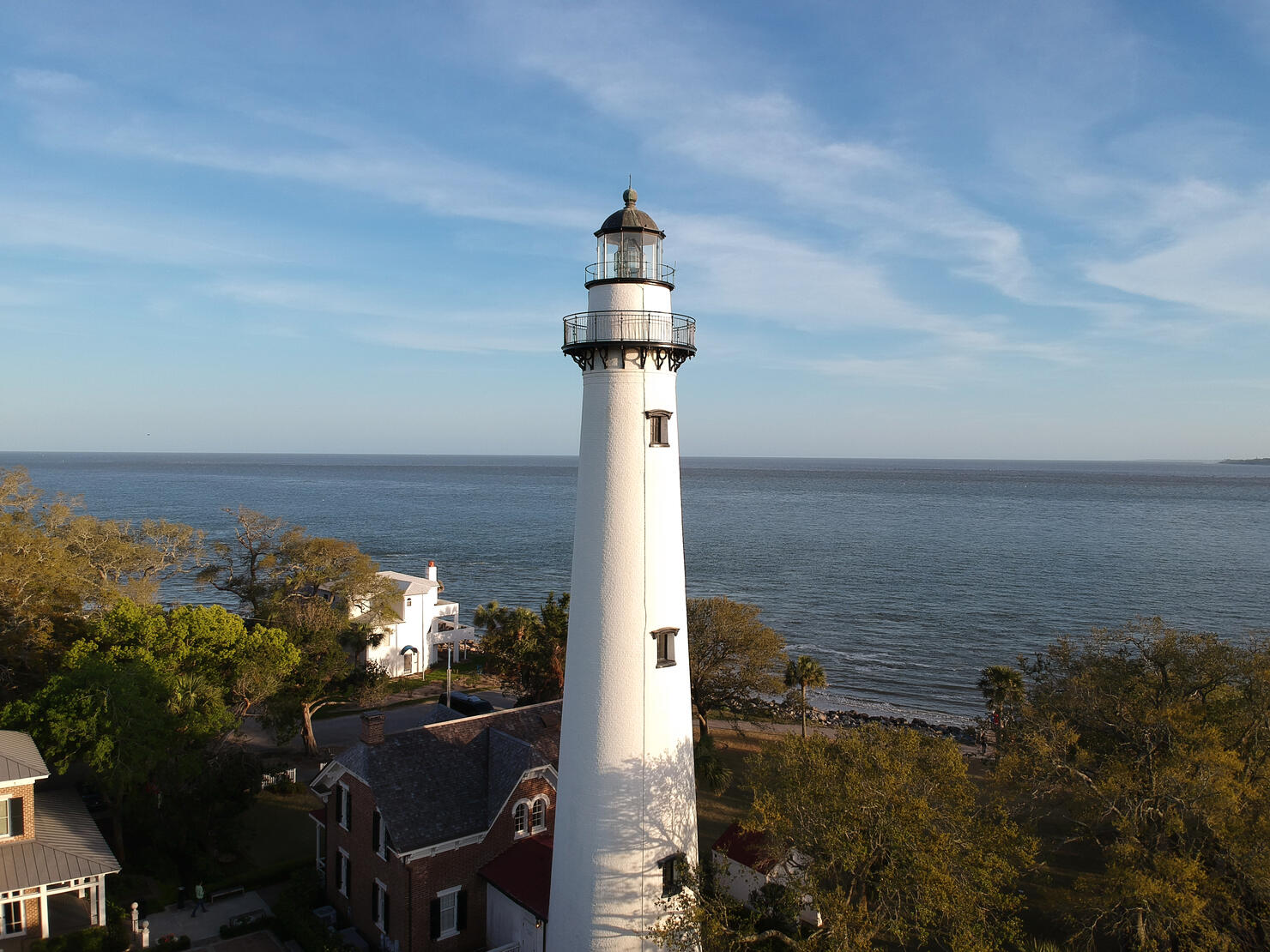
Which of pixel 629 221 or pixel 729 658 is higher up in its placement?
pixel 629 221

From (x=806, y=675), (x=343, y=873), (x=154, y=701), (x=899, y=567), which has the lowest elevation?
(x=899, y=567)

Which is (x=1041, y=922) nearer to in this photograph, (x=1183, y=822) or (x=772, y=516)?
(x=1183, y=822)

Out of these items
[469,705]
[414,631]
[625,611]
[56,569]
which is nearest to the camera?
[625,611]

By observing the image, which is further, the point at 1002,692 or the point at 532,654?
the point at 532,654

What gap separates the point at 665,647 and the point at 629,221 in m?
8.61

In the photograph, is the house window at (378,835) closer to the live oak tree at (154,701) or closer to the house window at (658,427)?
the live oak tree at (154,701)

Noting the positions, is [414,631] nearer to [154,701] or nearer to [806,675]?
[806,675]

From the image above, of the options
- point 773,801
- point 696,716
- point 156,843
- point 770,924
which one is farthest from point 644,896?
point 696,716

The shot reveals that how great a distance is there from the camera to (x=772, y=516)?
14575cm

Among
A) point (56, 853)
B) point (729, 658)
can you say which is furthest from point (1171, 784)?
point (56, 853)

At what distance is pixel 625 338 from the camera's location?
15.8 metres

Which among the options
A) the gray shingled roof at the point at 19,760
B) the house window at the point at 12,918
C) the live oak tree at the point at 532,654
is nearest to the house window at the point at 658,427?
the gray shingled roof at the point at 19,760

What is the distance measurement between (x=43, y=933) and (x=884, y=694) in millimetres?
40651

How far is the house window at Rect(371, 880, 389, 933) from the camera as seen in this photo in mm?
20031
